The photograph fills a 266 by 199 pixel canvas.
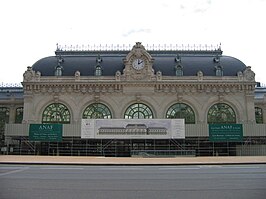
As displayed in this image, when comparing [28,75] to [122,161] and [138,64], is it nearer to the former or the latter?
[138,64]

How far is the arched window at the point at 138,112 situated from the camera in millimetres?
52312

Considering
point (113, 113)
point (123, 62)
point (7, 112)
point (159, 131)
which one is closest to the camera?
point (159, 131)

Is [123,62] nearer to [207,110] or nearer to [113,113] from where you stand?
[113,113]

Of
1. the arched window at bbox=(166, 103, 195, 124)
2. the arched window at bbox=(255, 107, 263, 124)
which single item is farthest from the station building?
the arched window at bbox=(255, 107, 263, 124)

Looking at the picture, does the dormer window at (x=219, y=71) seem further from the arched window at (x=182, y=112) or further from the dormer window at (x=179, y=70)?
the arched window at (x=182, y=112)

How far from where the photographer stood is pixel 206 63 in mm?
56719

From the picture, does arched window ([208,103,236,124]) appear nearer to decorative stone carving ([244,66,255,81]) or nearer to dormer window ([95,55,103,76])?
decorative stone carving ([244,66,255,81])

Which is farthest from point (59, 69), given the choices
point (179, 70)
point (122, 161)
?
point (122, 161)

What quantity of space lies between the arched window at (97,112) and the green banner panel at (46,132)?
5608 mm

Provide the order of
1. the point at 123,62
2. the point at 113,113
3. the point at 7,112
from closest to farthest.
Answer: the point at 113,113, the point at 123,62, the point at 7,112

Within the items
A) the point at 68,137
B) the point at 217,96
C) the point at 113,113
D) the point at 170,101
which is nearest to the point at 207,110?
the point at 217,96

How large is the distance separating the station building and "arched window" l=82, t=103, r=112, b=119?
13 cm

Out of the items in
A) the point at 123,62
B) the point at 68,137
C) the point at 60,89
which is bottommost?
the point at 68,137

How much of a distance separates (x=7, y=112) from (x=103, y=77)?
22.4m
